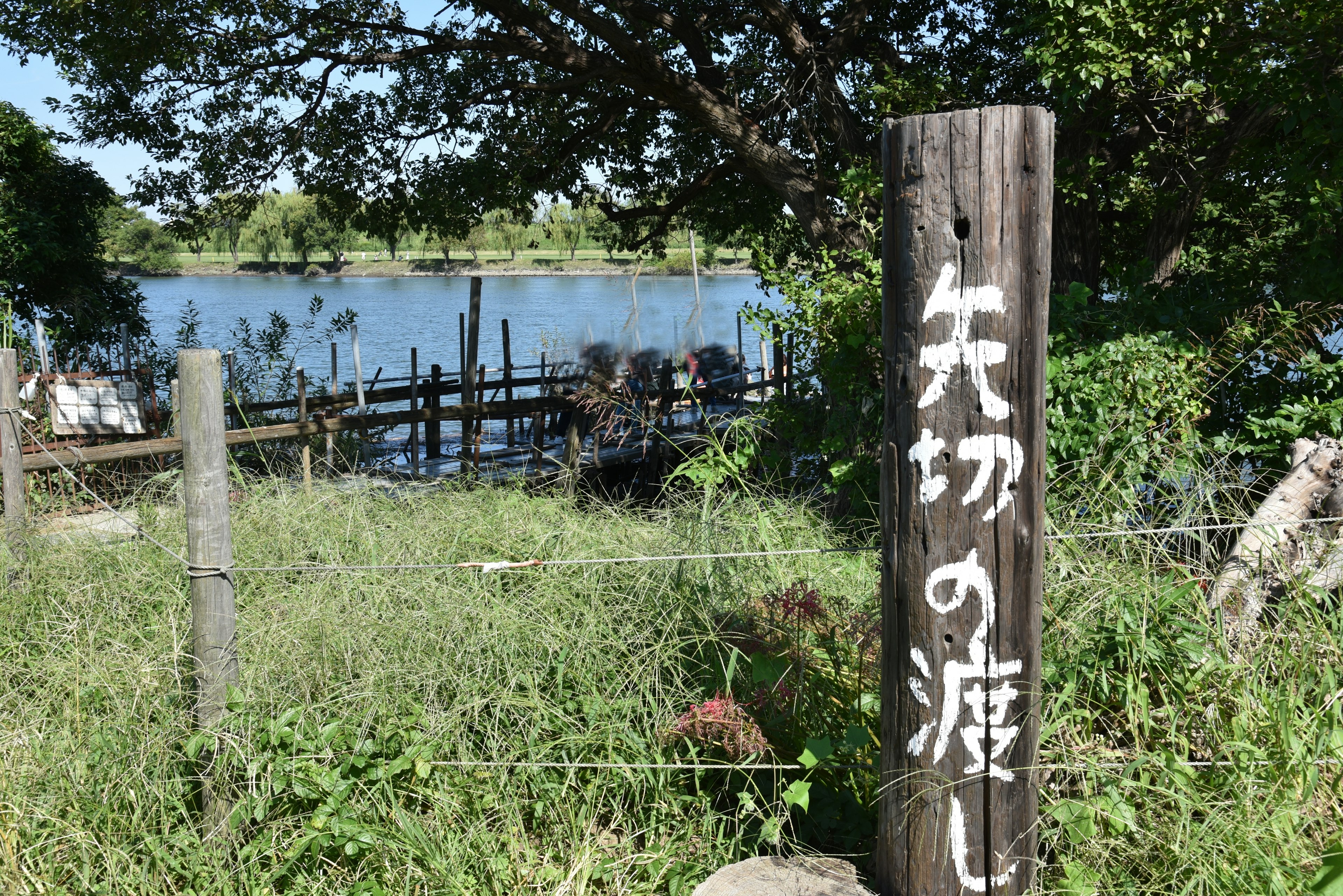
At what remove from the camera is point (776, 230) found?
506 inches

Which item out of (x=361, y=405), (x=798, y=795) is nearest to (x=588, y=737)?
(x=798, y=795)

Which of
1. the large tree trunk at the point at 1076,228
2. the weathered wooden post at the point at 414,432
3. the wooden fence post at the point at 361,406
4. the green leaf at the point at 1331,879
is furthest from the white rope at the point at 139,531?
the large tree trunk at the point at 1076,228

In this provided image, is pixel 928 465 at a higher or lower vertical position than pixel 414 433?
higher

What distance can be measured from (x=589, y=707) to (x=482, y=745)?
347mm

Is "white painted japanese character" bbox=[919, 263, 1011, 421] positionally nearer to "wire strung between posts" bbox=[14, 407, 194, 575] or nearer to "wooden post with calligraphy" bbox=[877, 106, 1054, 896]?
"wooden post with calligraphy" bbox=[877, 106, 1054, 896]

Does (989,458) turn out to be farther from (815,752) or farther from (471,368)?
(471,368)

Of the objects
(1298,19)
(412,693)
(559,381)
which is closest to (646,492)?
(559,381)

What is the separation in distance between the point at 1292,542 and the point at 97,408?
345 inches

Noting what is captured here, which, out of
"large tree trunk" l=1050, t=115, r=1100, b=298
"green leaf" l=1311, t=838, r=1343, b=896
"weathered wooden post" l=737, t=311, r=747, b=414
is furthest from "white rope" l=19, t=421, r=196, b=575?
"weathered wooden post" l=737, t=311, r=747, b=414

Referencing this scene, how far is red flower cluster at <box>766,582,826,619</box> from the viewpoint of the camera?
334 centimetres

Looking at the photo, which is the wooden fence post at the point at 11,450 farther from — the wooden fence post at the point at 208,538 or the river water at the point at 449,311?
the river water at the point at 449,311

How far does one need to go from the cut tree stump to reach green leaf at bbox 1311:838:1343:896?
0.95m

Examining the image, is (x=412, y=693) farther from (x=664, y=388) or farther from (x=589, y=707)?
(x=664, y=388)

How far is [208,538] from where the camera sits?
292 cm
